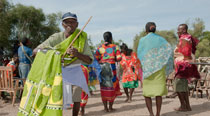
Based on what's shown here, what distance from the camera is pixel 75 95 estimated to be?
3363 mm

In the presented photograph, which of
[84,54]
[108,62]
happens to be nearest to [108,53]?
[108,62]

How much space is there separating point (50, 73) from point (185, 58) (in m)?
3.70

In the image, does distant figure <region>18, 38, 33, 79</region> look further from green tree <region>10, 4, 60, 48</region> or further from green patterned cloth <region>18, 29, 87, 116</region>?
green tree <region>10, 4, 60, 48</region>

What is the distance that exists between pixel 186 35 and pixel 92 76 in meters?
3.65

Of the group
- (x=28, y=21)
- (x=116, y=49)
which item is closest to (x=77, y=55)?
(x=116, y=49)

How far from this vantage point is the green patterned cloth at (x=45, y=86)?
2824mm

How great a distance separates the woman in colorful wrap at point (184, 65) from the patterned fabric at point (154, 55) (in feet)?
3.19

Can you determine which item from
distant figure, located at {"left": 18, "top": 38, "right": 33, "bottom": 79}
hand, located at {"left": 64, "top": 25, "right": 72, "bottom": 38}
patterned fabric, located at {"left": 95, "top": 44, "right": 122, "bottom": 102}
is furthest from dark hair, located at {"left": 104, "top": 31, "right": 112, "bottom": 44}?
distant figure, located at {"left": 18, "top": 38, "right": 33, "bottom": 79}

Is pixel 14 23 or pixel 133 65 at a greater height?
pixel 14 23

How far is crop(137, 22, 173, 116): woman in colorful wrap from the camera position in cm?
425

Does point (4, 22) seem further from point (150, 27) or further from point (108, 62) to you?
point (150, 27)

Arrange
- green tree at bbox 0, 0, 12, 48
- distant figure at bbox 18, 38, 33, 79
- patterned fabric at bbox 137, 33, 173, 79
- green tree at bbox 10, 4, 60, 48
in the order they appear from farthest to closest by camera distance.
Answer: green tree at bbox 10, 4, 60, 48
green tree at bbox 0, 0, 12, 48
distant figure at bbox 18, 38, 33, 79
patterned fabric at bbox 137, 33, 173, 79

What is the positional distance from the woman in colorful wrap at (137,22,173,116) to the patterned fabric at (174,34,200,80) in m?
0.96

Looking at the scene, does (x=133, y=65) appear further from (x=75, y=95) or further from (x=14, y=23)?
(x=14, y=23)
